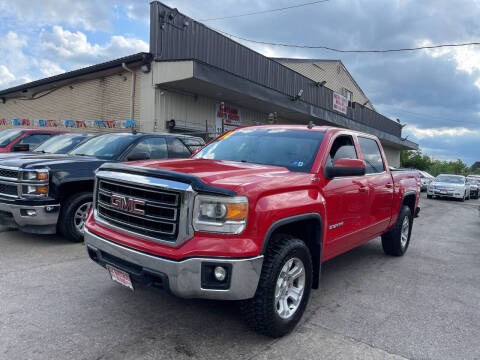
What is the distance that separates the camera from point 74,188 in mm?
5582

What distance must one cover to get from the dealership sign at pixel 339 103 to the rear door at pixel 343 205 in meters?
19.5

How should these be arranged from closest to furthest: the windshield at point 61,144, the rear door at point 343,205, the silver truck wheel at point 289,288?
the silver truck wheel at point 289,288
the rear door at point 343,205
the windshield at point 61,144

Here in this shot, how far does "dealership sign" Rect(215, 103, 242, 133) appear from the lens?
15.3 meters

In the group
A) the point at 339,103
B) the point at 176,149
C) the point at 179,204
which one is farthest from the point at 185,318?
the point at 339,103

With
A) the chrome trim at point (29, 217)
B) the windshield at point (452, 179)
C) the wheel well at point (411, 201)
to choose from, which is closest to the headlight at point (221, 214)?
the chrome trim at point (29, 217)

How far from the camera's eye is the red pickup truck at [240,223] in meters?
2.67

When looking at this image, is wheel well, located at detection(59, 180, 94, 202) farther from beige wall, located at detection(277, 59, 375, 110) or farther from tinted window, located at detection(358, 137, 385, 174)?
beige wall, located at detection(277, 59, 375, 110)

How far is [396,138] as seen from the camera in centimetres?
3259

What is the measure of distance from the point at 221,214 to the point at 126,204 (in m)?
0.89

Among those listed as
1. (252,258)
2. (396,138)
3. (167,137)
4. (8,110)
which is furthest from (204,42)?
(396,138)

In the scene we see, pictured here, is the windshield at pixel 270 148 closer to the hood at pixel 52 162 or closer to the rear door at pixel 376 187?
the rear door at pixel 376 187

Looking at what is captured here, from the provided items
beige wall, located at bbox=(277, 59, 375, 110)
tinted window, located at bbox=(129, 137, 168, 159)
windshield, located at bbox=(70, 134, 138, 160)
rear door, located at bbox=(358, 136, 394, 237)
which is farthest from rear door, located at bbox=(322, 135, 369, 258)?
beige wall, located at bbox=(277, 59, 375, 110)

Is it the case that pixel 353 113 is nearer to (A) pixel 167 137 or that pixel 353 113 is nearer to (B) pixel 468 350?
(A) pixel 167 137

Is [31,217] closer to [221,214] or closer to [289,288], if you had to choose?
[221,214]
